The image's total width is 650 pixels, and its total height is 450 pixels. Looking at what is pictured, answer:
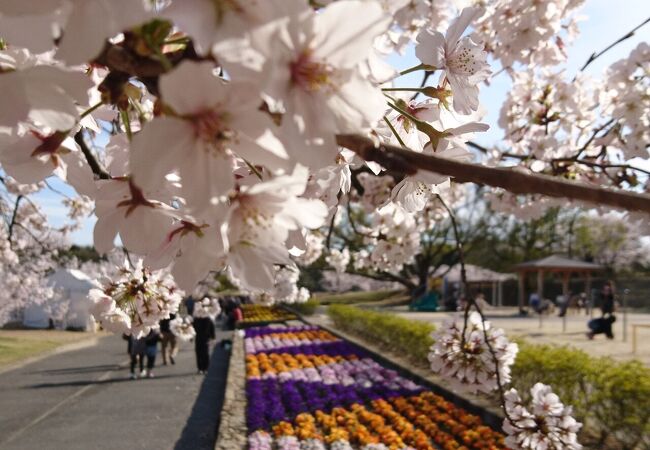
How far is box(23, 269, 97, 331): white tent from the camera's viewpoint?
66.6 ft

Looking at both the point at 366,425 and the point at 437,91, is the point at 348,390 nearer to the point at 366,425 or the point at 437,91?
the point at 366,425

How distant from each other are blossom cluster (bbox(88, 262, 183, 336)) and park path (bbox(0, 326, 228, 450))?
500 cm

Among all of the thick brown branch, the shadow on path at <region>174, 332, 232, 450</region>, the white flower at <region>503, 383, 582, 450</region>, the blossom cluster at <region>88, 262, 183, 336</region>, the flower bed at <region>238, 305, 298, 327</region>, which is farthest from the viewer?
the flower bed at <region>238, 305, 298, 327</region>

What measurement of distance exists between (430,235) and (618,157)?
3092cm

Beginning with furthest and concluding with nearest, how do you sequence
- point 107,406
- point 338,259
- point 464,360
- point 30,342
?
point 30,342, point 338,259, point 107,406, point 464,360

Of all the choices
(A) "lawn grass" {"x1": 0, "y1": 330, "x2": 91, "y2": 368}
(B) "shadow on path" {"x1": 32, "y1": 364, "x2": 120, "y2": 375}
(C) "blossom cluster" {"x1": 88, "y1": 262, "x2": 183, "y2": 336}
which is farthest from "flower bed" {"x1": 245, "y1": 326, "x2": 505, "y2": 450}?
(A) "lawn grass" {"x1": 0, "y1": 330, "x2": 91, "y2": 368}

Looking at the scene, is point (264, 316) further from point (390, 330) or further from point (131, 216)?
point (131, 216)

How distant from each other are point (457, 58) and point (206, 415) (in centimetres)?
788

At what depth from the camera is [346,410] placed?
691cm

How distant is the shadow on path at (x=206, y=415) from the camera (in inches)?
265

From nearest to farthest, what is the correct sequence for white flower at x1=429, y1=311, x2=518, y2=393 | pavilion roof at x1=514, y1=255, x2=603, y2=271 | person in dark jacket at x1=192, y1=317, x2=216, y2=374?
1. white flower at x1=429, y1=311, x2=518, y2=393
2. person in dark jacket at x1=192, y1=317, x2=216, y2=374
3. pavilion roof at x1=514, y1=255, x2=603, y2=271

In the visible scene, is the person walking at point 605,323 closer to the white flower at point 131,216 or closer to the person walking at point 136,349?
the person walking at point 136,349

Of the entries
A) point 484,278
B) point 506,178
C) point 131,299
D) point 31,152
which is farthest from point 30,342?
point 484,278

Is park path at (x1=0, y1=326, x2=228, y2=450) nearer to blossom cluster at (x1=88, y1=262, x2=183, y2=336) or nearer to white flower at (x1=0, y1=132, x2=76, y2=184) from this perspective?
blossom cluster at (x1=88, y1=262, x2=183, y2=336)
